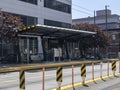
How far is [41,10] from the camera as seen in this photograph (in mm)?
50000

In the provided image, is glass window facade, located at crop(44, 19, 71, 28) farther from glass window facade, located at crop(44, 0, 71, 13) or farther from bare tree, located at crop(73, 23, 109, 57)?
bare tree, located at crop(73, 23, 109, 57)

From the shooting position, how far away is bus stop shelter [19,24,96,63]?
41.7 m

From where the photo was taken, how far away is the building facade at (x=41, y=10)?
43.3 meters

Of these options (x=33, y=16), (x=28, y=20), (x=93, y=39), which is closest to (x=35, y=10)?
(x=33, y=16)

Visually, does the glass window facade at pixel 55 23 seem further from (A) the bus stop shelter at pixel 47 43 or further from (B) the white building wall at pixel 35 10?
(A) the bus stop shelter at pixel 47 43

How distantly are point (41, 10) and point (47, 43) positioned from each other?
18.1 feet

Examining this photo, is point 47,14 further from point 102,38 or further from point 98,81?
point 98,81

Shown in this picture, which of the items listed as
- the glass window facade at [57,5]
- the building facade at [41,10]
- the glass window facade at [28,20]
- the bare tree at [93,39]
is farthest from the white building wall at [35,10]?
the bare tree at [93,39]

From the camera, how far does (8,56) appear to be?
41.1 metres

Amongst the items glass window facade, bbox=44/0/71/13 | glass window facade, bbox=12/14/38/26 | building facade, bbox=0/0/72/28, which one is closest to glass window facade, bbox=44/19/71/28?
building facade, bbox=0/0/72/28

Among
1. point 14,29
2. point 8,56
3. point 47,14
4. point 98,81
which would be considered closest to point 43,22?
point 47,14

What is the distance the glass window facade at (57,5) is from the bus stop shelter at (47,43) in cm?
640

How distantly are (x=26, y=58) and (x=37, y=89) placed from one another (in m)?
30.1

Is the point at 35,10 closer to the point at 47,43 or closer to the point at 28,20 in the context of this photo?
the point at 28,20
